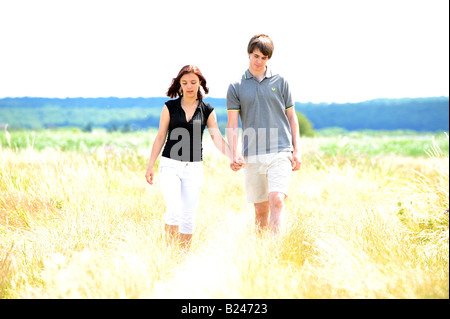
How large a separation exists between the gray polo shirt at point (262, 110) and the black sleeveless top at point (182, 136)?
453 millimetres

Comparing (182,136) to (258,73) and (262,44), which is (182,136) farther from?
(262,44)

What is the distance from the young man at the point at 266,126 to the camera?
4613 mm

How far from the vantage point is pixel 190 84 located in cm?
450

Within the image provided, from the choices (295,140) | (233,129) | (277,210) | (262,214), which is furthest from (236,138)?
(262,214)

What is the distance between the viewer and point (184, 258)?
446 centimetres

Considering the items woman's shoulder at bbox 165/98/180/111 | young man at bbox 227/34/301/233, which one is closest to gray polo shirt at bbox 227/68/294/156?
young man at bbox 227/34/301/233

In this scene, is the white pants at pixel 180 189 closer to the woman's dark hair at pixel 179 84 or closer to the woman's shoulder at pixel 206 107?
the woman's shoulder at pixel 206 107

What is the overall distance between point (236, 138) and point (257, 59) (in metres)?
0.78

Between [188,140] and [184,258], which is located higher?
[188,140]

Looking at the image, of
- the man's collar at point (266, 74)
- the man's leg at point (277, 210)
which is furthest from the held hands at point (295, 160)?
the man's collar at point (266, 74)
